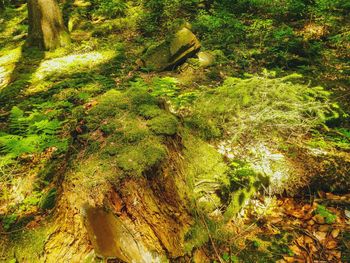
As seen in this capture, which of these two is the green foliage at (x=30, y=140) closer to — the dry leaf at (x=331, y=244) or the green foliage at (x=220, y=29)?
the dry leaf at (x=331, y=244)

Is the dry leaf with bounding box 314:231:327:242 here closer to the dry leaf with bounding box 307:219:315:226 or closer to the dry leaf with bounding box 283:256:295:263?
the dry leaf with bounding box 307:219:315:226

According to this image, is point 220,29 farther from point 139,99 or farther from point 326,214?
point 326,214

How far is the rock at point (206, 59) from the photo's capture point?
6.41 metres

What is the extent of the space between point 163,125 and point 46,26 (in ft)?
20.1

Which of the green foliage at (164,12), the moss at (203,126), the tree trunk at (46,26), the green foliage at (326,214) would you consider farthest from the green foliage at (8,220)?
the green foliage at (164,12)

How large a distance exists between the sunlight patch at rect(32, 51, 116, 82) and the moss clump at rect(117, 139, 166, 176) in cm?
450

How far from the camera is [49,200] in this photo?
3.25 metres

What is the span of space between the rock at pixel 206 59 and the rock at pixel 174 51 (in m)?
0.23

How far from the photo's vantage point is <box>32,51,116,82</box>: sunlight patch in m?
6.49

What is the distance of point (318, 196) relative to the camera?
3.61 metres

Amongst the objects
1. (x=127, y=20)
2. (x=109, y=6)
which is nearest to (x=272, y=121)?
(x=127, y=20)

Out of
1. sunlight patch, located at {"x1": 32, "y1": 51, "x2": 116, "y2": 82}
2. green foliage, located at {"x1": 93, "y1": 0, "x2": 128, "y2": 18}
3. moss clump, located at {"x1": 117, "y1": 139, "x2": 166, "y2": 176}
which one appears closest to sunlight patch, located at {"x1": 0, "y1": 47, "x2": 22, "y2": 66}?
sunlight patch, located at {"x1": 32, "y1": 51, "x2": 116, "y2": 82}

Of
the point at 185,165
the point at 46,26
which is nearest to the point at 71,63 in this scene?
the point at 46,26

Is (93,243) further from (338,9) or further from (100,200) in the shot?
(338,9)
